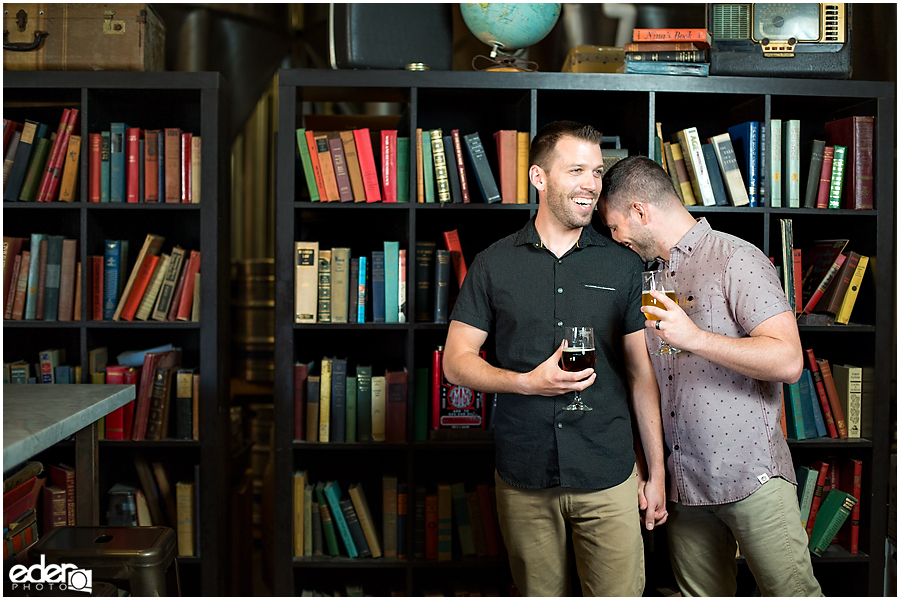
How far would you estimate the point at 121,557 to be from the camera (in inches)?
57.2

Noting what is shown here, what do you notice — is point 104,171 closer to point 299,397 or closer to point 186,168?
point 186,168

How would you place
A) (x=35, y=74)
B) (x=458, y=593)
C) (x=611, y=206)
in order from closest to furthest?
(x=611, y=206), (x=35, y=74), (x=458, y=593)

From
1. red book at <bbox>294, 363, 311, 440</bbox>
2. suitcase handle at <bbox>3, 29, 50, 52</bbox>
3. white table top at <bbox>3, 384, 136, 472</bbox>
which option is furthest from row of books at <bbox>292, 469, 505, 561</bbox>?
suitcase handle at <bbox>3, 29, 50, 52</bbox>

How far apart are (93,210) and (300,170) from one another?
2.57 feet

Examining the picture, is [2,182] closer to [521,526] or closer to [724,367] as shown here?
[521,526]

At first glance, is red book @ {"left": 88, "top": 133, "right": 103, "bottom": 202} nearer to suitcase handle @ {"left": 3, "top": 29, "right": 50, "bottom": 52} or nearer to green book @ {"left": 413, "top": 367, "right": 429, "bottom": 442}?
suitcase handle @ {"left": 3, "top": 29, "right": 50, "bottom": 52}

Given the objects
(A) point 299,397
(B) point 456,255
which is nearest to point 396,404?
(A) point 299,397

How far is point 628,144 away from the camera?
2467mm

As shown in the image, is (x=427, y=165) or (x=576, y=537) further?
(x=427, y=165)

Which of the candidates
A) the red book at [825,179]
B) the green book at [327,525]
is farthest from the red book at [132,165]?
the red book at [825,179]

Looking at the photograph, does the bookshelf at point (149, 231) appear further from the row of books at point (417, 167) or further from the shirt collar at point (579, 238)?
the shirt collar at point (579, 238)

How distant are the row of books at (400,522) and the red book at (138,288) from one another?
0.87 metres

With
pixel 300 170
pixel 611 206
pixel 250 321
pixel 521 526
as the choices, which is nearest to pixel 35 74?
pixel 300 170

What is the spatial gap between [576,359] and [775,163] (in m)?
1.32
